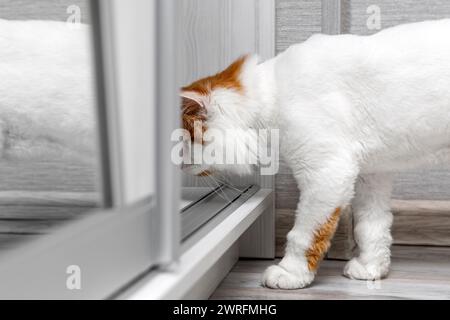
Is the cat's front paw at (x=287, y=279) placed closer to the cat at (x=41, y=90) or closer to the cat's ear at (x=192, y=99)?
the cat's ear at (x=192, y=99)

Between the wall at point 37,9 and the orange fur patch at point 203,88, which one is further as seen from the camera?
the orange fur patch at point 203,88

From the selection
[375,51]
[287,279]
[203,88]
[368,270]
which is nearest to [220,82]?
[203,88]

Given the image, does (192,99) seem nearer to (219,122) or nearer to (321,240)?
(219,122)

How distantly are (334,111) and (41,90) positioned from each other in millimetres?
645

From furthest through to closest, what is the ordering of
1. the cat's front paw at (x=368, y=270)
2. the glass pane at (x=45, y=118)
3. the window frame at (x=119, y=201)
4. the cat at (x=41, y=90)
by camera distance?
the cat's front paw at (x=368, y=270)
the cat at (x=41, y=90)
the glass pane at (x=45, y=118)
the window frame at (x=119, y=201)

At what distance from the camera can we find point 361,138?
55.0 inches

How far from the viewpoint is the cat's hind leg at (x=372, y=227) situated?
1507 mm

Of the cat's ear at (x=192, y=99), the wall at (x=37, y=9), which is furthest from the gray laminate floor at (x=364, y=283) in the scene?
the wall at (x=37, y=9)

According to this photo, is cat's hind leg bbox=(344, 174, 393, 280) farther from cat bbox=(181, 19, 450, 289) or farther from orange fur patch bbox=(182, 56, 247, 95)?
orange fur patch bbox=(182, 56, 247, 95)

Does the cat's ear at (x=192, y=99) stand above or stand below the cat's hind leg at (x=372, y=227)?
above

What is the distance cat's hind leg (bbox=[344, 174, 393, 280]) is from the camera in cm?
151

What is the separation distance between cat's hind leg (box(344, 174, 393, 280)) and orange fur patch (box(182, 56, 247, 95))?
43 centimetres

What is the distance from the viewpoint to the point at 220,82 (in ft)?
4.66

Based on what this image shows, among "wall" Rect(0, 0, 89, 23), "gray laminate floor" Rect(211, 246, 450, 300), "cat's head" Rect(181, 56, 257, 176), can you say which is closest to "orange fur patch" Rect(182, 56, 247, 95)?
"cat's head" Rect(181, 56, 257, 176)
